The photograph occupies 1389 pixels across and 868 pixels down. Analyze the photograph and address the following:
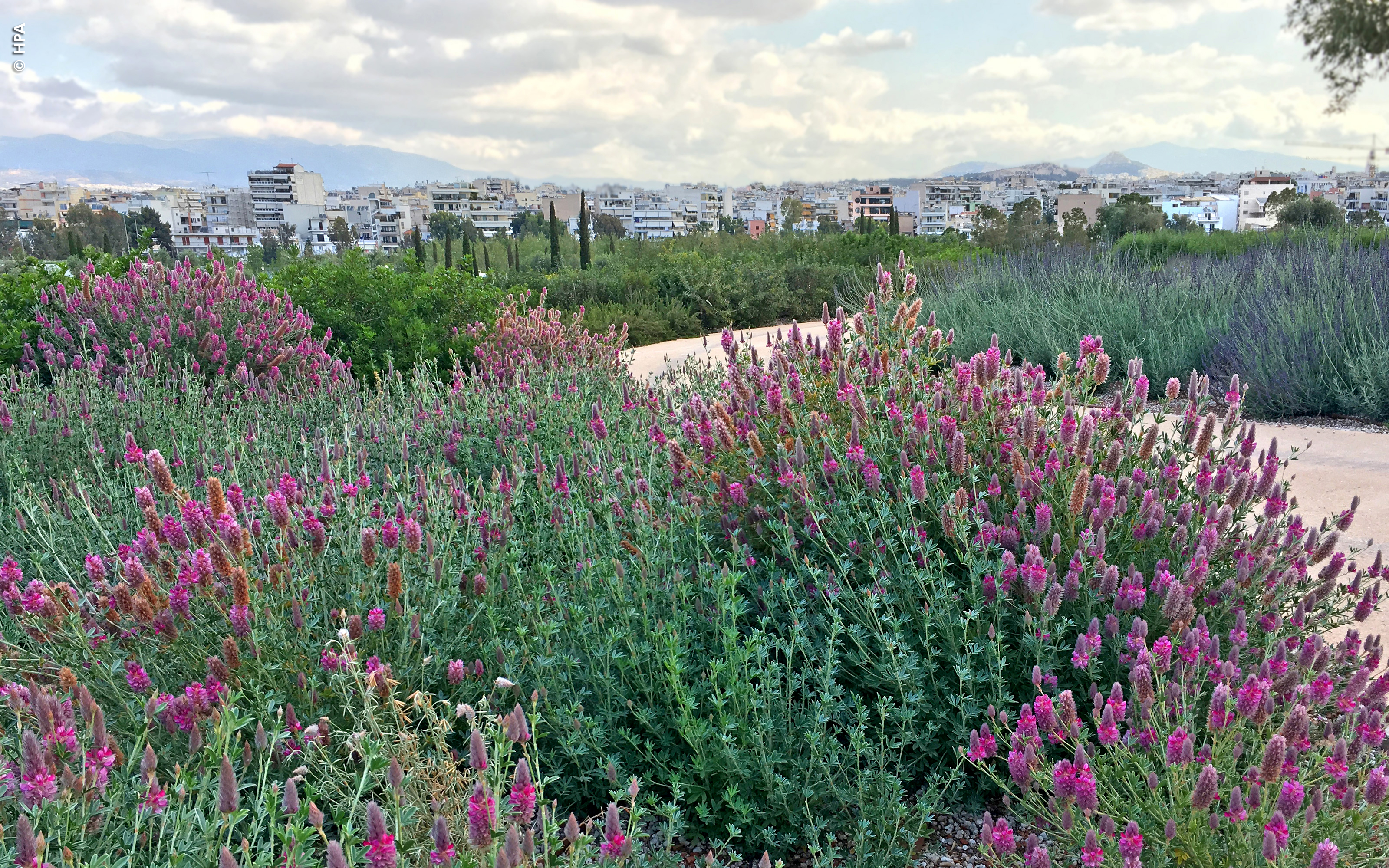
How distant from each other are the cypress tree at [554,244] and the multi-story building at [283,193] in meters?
126

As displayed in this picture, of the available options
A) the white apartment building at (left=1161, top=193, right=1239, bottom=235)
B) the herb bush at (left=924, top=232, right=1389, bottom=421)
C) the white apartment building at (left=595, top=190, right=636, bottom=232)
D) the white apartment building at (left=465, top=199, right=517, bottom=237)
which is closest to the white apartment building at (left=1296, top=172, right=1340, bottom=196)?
the white apartment building at (left=1161, top=193, right=1239, bottom=235)

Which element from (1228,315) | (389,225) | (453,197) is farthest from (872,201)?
(1228,315)

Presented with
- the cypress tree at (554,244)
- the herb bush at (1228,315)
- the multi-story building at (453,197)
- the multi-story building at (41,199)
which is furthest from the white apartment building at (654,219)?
the herb bush at (1228,315)

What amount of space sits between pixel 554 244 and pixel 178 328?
13.6 meters

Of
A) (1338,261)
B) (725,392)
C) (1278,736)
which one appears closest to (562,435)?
(725,392)

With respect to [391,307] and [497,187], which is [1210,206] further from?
[497,187]

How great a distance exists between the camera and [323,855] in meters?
1.76

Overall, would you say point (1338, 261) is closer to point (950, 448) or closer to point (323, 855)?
point (950, 448)

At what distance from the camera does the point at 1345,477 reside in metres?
4.42

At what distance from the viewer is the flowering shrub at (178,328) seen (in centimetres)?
582

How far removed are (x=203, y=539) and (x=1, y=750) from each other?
0.54 metres

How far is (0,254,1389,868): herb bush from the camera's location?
166 cm

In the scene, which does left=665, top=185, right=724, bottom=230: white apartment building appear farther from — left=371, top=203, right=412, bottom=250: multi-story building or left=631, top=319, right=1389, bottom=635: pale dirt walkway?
left=631, top=319, right=1389, bottom=635: pale dirt walkway

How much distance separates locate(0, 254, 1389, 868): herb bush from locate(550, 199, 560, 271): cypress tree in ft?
48.3
